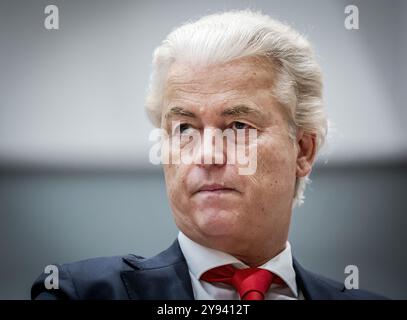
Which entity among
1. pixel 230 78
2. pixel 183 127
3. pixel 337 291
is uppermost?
pixel 230 78

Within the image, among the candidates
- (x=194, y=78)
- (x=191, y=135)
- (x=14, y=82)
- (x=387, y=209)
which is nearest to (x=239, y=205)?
(x=191, y=135)

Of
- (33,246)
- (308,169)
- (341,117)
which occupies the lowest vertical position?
(33,246)

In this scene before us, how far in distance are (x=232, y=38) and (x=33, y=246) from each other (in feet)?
2.59

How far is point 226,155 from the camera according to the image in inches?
72.1

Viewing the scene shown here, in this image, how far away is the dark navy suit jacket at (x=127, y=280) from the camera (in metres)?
1.86

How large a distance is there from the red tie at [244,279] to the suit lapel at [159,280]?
0.06 metres

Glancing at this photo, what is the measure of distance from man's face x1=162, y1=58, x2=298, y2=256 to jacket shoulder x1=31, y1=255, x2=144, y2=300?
9.0 inches

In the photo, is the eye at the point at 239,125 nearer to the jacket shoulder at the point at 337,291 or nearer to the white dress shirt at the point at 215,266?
the white dress shirt at the point at 215,266

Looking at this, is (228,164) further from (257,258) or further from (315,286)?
(315,286)

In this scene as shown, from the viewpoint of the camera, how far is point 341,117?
1984 mm

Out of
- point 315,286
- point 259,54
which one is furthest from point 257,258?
point 259,54

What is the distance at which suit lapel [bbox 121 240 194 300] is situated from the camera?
1862 mm

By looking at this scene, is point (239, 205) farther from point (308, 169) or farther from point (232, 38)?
point (232, 38)

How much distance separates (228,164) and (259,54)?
0.95ft
